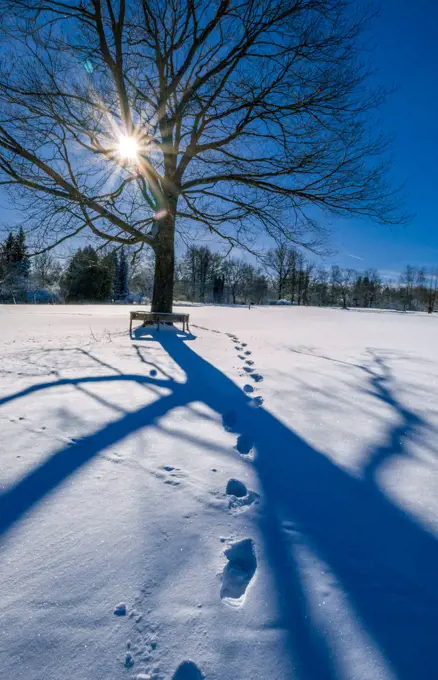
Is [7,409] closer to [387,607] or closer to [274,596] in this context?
[274,596]

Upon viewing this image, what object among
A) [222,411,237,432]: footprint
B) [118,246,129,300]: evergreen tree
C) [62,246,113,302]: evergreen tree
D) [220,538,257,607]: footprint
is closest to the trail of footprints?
[220,538,257,607]: footprint

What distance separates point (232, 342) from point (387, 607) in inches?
253

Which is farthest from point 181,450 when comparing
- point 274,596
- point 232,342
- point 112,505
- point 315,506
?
point 232,342

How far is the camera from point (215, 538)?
4.86 ft

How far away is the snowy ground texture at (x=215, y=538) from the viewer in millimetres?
1012

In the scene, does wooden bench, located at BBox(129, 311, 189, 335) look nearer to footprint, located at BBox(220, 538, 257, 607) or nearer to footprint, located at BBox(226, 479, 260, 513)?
footprint, located at BBox(226, 479, 260, 513)

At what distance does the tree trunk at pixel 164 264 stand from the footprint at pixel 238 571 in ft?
25.6

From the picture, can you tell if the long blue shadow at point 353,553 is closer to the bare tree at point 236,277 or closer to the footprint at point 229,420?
the footprint at point 229,420

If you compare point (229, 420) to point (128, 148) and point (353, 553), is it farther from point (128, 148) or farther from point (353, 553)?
point (128, 148)

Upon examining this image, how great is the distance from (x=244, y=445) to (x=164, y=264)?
697cm

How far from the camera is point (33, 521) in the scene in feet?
5.01

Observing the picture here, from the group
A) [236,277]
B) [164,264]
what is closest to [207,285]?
[236,277]

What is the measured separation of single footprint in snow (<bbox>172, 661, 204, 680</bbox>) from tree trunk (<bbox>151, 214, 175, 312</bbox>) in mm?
8235

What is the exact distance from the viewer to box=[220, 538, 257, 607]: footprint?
1.21 metres
